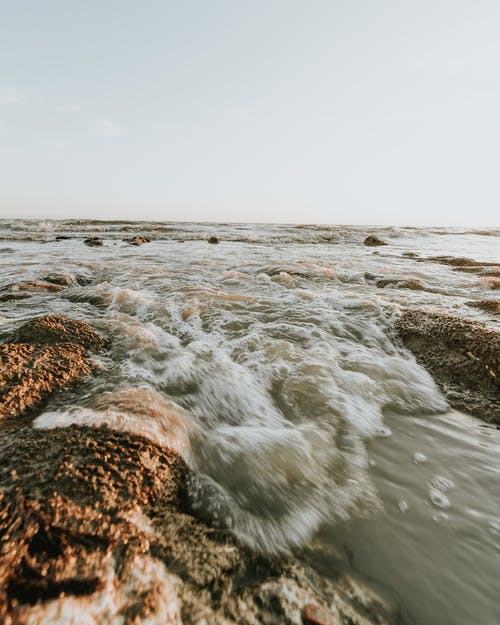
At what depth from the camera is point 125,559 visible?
1194mm

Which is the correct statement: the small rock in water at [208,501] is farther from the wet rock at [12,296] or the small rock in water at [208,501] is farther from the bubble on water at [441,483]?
the wet rock at [12,296]

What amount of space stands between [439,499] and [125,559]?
157cm

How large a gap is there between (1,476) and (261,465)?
125 centimetres

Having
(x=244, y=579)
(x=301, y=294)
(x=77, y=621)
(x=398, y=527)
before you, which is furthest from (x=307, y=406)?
(x=301, y=294)

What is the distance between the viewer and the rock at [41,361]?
2.21 metres

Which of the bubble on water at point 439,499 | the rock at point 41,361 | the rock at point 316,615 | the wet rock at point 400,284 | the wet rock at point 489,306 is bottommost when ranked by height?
the bubble on water at point 439,499

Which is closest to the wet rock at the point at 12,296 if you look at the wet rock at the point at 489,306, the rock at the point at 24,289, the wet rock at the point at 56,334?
the rock at the point at 24,289

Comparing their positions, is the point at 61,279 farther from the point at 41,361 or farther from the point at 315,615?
the point at 315,615

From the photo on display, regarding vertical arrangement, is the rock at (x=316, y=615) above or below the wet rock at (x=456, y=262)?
above

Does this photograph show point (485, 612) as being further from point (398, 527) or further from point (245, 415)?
point (245, 415)

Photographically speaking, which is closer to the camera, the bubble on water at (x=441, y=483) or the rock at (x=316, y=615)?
the rock at (x=316, y=615)

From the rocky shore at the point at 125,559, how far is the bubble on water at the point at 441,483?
0.78 m

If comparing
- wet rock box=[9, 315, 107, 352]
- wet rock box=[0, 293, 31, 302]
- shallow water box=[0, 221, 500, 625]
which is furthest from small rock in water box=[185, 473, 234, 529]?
wet rock box=[0, 293, 31, 302]

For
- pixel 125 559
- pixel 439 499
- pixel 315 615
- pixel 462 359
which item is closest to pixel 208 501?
pixel 125 559
